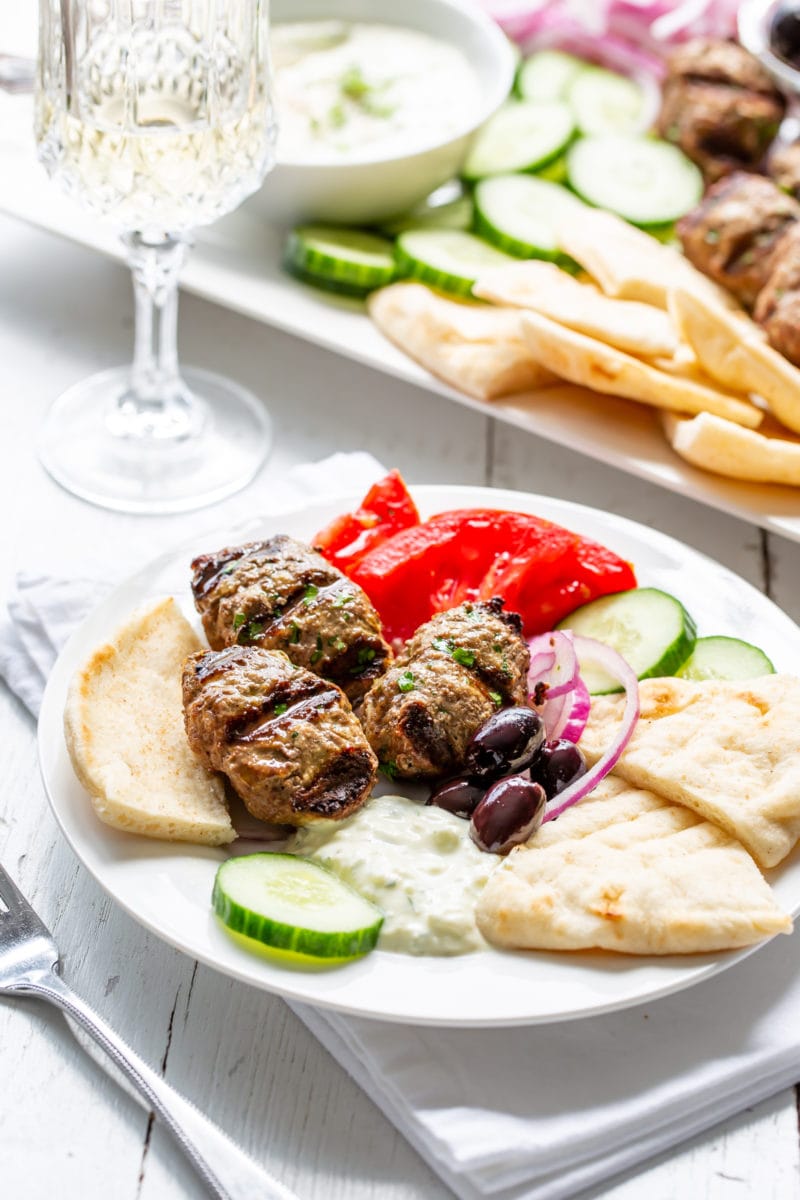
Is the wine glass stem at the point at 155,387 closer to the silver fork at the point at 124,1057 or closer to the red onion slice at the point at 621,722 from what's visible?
the red onion slice at the point at 621,722

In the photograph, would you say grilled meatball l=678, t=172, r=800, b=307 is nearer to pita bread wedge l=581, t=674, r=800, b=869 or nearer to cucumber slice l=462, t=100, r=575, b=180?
cucumber slice l=462, t=100, r=575, b=180

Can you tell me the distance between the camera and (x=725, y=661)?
3.53 meters

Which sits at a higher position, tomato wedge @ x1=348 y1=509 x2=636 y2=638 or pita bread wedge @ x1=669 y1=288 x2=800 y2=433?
pita bread wedge @ x1=669 y1=288 x2=800 y2=433

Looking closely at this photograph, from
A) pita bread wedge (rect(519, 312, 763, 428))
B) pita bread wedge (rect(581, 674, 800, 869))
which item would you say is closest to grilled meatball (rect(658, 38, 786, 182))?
pita bread wedge (rect(519, 312, 763, 428))

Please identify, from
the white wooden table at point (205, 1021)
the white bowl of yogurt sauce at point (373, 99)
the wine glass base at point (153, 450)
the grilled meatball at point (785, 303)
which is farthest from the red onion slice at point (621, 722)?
the white bowl of yogurt sauce at point (373, 99)

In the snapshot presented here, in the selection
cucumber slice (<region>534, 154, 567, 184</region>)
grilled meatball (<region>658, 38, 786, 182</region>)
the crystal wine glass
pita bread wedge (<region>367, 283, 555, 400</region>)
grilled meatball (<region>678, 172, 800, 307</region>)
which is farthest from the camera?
cucumber slice (<region>534, 154, 567, 184</region>)

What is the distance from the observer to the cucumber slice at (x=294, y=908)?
2.73 metres

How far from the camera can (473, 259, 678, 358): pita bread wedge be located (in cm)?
452

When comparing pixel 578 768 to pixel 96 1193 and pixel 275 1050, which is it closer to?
pixel 275 1050

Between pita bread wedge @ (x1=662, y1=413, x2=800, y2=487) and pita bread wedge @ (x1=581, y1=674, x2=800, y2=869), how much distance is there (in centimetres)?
106

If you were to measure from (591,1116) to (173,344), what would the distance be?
10.2 feet

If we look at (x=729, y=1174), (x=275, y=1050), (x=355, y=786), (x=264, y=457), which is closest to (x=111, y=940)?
(x=275, y=1050)

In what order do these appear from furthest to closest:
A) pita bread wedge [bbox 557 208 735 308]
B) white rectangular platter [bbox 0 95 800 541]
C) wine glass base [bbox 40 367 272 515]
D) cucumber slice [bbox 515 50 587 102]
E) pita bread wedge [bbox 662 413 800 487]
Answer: cucumber slice [bbox 515 50 587 102]
pita bread wedge [bbox 557 208 735 308]
wine glass base [bbox 40 367 272 515]
white rectangular platter [bbox 0 95 800 541]
pita bread wedge [bbox 662 413 800 487]

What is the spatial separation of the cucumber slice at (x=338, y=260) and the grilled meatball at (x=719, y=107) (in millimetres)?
1411
